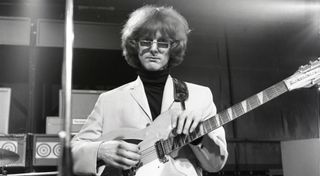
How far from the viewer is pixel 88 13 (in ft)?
14.3

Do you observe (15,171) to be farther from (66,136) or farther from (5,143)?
(66,136)

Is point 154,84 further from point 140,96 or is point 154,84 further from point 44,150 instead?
→ point 44,150

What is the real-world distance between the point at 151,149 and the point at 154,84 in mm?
361

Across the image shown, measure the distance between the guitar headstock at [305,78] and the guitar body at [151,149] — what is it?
536 mm

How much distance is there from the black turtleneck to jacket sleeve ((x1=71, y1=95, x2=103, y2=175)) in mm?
238

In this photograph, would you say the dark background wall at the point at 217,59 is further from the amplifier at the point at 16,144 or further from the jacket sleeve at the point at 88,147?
the jacket sleeve at the point at 88,147

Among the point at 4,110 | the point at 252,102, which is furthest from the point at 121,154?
the point at 4,110

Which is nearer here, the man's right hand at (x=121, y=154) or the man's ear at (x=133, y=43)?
the man's right hand at (x=121, y=154)

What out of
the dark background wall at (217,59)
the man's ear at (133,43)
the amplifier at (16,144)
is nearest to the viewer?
the man's ear at (133,43)

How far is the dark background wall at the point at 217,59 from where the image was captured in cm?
417

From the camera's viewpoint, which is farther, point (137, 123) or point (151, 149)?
point (137, 123)

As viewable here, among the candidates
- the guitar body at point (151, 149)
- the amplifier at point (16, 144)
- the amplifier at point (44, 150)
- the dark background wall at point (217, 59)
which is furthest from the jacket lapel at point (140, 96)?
the dark background wall at point (217, 59)

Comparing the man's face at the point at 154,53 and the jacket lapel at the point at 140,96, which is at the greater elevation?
the man's face at the point at 154,53

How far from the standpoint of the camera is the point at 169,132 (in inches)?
67.4
